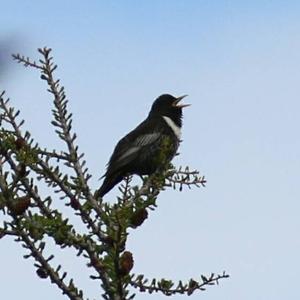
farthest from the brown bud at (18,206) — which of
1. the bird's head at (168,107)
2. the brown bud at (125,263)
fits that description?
the bird's head at (168,107)

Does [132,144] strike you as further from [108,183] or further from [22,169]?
[22,169]

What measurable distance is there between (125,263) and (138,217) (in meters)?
0.45

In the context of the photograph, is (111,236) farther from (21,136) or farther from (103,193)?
(103,193)

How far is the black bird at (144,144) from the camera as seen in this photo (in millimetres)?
8906

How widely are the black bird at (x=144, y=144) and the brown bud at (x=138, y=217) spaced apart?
15.2 feet

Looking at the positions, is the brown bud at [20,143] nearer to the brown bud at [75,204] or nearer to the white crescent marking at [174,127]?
the brown bud at [75,204]

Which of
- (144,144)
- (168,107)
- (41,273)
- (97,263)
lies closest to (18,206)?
(41,273)

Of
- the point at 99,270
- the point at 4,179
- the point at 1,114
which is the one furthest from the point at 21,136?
the point at 99,270

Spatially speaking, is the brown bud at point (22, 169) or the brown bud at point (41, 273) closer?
the brown bud at point (41, 273)

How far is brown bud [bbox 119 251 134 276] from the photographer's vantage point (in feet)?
10.5

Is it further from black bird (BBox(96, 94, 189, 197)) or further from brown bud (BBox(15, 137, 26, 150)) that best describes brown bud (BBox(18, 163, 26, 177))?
black bird (BBox(96, 94, 189, 197))

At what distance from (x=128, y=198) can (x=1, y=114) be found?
783 mm

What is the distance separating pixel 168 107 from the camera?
10.4 meters

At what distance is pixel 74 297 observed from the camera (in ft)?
11.2
